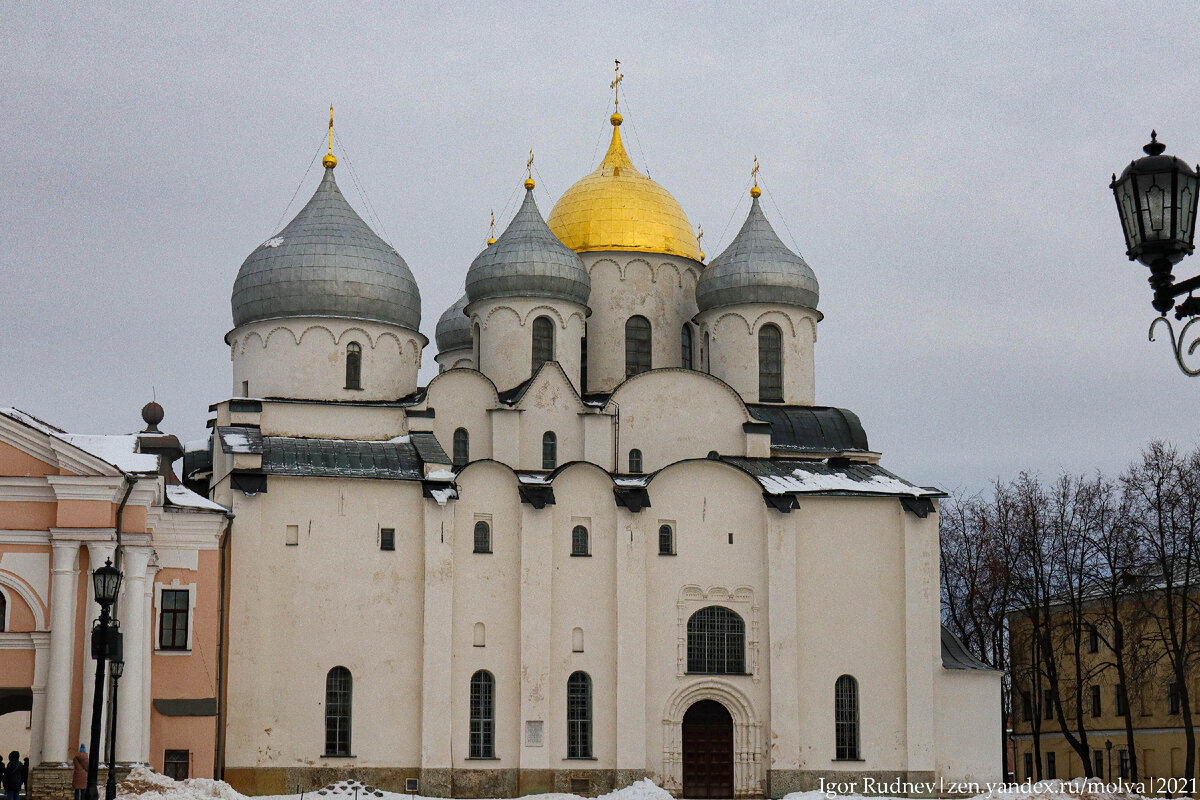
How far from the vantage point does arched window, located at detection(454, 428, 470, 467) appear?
117 ft

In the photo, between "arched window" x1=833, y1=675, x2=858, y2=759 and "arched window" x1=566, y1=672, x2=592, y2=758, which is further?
"arched window" x1=833, y1=675, x2=858, y2=759

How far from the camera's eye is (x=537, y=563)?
3322 centimetres

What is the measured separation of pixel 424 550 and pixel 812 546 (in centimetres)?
851

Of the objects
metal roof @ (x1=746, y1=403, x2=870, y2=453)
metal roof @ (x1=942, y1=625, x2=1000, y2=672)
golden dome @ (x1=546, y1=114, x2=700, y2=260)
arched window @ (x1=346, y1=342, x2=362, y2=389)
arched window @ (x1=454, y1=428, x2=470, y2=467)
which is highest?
golden dome @ (x1=546, y1=114, x2=700, y2=260)

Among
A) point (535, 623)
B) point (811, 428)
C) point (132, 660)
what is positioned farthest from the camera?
point (811, 428)

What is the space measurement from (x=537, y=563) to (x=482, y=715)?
3292mm

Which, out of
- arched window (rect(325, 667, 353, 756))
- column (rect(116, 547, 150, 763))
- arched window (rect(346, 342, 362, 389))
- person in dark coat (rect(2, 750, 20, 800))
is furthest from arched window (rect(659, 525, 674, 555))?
person in dark coat (rect(2, 750, 20, 800))

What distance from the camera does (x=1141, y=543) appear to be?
37.9 m

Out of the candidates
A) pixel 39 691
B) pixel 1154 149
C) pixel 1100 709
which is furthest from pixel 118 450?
pixel 1100 709

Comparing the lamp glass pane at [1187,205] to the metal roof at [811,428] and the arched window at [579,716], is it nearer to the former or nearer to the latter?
the arched window at [579,716]

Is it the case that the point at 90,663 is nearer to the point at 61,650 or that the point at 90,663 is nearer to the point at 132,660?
the point at 61,650

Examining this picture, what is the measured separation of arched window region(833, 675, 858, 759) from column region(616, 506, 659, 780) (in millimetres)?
3961

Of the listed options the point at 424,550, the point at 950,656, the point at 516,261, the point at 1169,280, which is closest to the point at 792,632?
the point at 950,656

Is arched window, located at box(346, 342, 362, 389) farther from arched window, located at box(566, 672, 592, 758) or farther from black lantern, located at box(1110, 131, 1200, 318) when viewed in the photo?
black lantern, located at box(1110, 131, 1200, 318)
